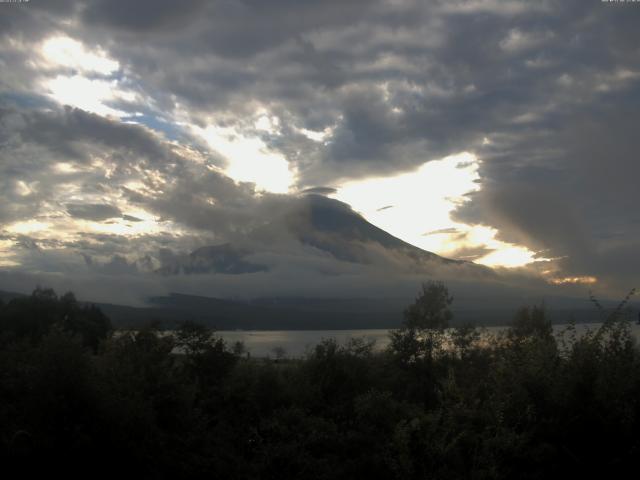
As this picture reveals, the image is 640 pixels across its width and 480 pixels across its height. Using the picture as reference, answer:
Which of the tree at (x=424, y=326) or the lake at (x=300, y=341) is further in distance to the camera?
the tree at (x=424, y=326)

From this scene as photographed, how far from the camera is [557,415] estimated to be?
17.9m

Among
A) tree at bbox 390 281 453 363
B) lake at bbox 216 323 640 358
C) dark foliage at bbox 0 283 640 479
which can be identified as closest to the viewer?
dark foliage at bbox 0 283 640 479

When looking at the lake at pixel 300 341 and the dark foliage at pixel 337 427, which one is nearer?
the dark foliage at pixel 337 427

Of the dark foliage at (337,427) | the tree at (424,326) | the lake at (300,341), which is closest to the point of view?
the dark foliage at (337,427)

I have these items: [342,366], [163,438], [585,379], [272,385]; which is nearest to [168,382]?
[163,438]

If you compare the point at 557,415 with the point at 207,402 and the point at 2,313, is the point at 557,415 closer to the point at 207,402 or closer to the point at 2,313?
the point at 207,402

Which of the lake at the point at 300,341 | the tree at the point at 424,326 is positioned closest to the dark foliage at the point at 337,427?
the lake at the point at 300,341

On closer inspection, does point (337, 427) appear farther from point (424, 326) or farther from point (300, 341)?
point (300, 341)

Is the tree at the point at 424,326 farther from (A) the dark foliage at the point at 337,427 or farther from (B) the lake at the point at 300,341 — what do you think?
(A) the dark foliage at the point at 337,427

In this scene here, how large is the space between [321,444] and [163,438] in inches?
215

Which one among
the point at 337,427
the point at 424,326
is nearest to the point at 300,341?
the point at 424,326

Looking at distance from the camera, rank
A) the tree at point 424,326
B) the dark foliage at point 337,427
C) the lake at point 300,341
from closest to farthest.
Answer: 1. the dark foliage at point 337,427
2. the lake at point 300,341
3. the tree at point 424,326

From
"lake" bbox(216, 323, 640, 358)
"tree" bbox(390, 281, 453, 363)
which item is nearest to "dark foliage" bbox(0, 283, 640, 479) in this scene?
"lake" bbox(216, 323, 640, 358)

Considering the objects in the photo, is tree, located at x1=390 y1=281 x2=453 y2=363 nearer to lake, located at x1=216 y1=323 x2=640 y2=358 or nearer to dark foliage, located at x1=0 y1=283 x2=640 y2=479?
lake, located at x1=216 y1=323 x2=640 y2=358
